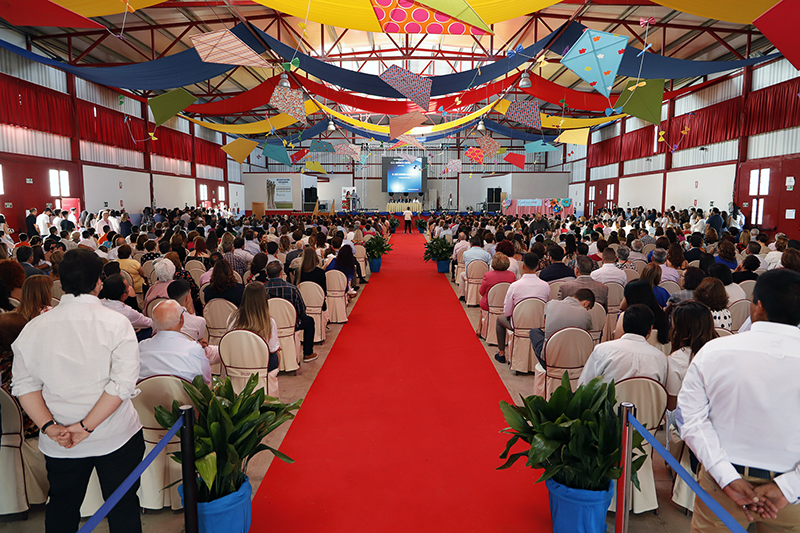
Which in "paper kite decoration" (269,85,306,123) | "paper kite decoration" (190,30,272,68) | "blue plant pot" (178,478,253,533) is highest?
"paper kite decoration" (190,30,272,68)

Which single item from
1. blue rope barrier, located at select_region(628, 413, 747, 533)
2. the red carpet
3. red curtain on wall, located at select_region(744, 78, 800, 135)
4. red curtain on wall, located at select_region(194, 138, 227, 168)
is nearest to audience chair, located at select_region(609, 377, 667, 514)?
blue rope barrier, located at select_region(628, 413, 747, 533)

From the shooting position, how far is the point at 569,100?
10.8 meters

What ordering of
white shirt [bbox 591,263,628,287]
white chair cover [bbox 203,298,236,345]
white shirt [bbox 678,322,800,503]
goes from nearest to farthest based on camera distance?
white shirt [bbox 678,322,800,503] → white chair cover [bbox 203,298,236,345] → white shirt [bbox 591,263,628,287]

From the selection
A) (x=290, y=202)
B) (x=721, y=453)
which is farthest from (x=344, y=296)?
(x=290, y=202)

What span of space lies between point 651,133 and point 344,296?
56.5 feet

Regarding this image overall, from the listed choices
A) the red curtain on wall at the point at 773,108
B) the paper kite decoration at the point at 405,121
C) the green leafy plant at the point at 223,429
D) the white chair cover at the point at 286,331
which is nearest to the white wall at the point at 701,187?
the red curtain on wall at the point at 773,108

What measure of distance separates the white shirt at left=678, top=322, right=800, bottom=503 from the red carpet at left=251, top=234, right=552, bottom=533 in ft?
4.03

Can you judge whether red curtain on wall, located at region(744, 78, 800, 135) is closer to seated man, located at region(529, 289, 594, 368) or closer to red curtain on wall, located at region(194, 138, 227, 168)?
seated man, located at region(529, 289, 594, 368)

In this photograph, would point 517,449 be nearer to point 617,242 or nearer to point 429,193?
point 617,242

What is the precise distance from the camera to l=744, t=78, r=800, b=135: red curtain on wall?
11.4 m

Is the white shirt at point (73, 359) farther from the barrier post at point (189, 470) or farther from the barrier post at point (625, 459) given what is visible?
the barrier post at point (625, 459)

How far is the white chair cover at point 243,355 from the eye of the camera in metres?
3.50

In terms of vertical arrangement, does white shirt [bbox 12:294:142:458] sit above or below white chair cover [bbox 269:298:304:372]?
above

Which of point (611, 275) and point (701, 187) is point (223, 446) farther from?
point (701, 187)
